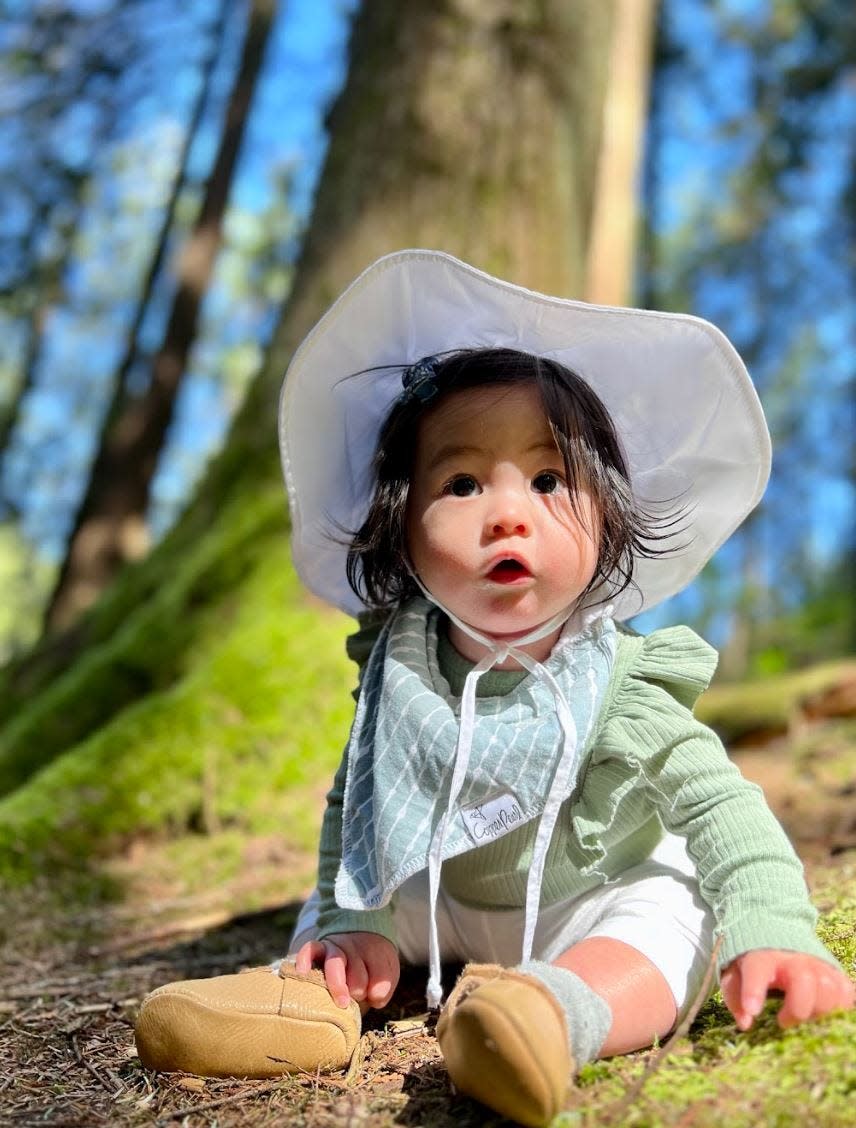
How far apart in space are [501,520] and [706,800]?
65cm

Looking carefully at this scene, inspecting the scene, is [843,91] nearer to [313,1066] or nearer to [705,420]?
[705,420]

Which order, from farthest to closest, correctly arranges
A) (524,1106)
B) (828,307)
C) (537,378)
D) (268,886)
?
(828,307) → (268,886) → (537,378) → (524,1106)

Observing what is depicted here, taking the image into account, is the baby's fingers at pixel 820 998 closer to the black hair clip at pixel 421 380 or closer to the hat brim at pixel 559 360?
the hat brim at pixel 559 360

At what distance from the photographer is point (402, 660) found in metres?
2.18

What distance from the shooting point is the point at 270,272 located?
13.8 m

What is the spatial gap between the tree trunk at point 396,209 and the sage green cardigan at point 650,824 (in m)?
2.25

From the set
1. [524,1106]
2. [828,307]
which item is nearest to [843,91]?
[828,307]

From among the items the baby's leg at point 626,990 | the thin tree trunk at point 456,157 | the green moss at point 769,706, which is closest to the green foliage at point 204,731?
the thin tree trunk at point 456,157

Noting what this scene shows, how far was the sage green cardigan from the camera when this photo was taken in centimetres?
179

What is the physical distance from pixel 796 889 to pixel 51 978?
191cm

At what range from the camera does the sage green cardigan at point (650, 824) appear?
1786mm

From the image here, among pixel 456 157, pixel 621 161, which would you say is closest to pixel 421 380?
pixel 456 157

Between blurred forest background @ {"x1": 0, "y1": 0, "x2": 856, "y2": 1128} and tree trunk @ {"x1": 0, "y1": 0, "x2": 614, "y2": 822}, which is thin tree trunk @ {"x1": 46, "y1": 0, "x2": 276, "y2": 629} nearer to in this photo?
blurred forest background @ {"x1": 0, "y1": 0, "x2": 856, "y2": 1128}

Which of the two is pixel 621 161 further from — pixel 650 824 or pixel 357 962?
pixel 357 962
